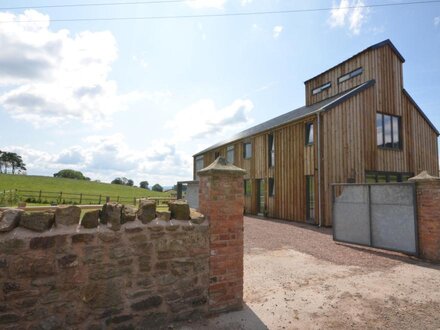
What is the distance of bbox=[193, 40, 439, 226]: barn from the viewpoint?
13.4 meters

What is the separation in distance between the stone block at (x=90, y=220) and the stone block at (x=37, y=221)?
330 mm

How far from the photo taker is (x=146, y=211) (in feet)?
11.4

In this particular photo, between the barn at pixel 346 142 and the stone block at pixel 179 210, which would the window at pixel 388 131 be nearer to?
the barn at pixel 346 142

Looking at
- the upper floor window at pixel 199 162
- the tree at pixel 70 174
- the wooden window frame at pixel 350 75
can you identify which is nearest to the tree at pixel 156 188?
the tree at pixel 70 174

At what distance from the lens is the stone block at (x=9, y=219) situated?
2764 mm

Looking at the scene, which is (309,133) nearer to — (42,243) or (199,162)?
(42,243)

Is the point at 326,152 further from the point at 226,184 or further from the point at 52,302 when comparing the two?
the point at 52,302

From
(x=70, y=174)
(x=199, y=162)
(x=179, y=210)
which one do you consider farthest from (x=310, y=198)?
(x=70, y=174)

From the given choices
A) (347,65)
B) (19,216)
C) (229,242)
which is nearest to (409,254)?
(229,242)

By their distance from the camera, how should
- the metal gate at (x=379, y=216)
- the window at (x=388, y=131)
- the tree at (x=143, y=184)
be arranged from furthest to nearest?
the tree at (x=143, y=184), the window at (x=388, y=131), the metal gate at (x=379, y=216)

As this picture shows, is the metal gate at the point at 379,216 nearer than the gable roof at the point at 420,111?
Yes

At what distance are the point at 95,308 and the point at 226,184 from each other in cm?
221

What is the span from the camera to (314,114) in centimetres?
1360

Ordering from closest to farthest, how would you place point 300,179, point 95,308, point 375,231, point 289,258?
point 95,308 < point 289,258 < point 375,231 < point 300,179
